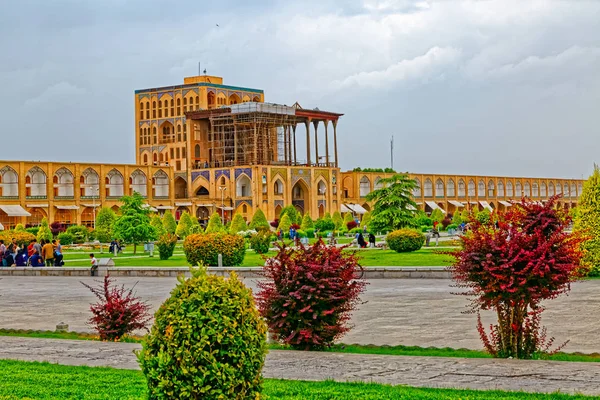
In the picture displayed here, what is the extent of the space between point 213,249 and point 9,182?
106 feet

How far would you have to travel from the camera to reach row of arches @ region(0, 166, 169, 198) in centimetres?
4931

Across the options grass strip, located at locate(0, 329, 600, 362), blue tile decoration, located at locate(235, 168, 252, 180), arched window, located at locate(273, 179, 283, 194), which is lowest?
grass strip, located at locate(0, 329, 600, 362)

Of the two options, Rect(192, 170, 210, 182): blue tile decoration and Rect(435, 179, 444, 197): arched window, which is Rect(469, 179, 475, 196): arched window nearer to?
Rect(435, 179, 444, 197): arched window

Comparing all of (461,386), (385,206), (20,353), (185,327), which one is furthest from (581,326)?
(385,206)

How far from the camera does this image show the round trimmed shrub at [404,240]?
77.9ft

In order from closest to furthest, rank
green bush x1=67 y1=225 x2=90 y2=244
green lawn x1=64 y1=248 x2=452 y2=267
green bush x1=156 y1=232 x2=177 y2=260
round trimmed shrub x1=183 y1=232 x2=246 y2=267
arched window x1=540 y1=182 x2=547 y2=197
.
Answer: green lawn x1=64 y1=248 x2=452 y2=267 < round trimmed shrub x1=183 y1=232 x2=246 y2=267 < green bush x1=156 y1=232 x2=177 y2=260 < green bush x1=67 y1=225 x2=90 y2=244 < arched window x1=540 y1=182 x2=547 y2=197

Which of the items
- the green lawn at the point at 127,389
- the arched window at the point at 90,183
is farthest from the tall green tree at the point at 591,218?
the arched window at the point at 90,183

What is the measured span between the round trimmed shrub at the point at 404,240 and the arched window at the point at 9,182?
1244 inches

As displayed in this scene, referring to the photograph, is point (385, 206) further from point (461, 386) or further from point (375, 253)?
point (461, 386)

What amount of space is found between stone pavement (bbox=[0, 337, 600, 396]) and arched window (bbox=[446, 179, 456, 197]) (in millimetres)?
69076

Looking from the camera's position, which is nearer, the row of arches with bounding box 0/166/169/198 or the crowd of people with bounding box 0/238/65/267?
the crowd of people with bounding box 0/238/65/267

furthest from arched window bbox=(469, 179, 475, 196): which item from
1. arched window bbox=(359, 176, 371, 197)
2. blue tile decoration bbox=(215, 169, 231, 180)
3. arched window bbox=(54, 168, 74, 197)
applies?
arched window bbox=(54, 168, 74, 197)

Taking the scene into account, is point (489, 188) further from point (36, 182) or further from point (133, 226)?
point (133, 226)

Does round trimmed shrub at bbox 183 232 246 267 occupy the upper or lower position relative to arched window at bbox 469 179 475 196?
lower
